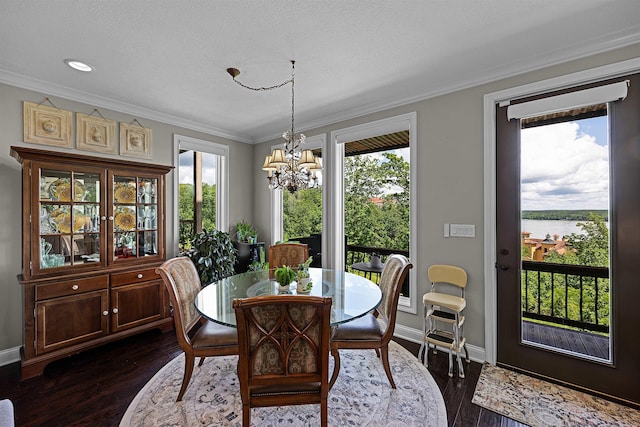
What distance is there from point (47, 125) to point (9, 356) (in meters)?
2.21

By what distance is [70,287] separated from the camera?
2.64 meters

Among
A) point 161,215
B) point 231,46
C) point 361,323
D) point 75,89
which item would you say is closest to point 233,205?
point 161,215

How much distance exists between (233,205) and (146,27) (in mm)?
2893

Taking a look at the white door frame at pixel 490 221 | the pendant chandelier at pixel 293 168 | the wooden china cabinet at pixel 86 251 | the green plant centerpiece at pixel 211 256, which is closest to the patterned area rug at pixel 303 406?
the white door frame at pixel 490 221

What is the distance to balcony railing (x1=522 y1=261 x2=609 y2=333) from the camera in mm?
2188

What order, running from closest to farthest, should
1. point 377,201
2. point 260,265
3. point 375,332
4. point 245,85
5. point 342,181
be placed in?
point 375,332 < point 245,85 < point 377,201 < point 342,181 < point 260,265

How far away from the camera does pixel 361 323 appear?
7.36ft

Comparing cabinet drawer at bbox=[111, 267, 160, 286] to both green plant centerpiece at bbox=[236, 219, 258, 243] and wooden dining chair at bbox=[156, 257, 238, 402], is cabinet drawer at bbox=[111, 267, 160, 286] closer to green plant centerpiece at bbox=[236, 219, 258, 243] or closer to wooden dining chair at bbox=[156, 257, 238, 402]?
wooden dining chair at bbox=[156, 257, 238, 402]

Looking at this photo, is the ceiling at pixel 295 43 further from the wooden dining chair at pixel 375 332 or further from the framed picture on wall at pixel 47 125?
the wooden dining chair at pixel 375 332

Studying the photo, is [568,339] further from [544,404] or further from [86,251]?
[86,251]

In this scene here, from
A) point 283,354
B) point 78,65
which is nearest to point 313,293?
point 283,354

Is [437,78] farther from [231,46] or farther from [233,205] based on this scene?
[233,205]

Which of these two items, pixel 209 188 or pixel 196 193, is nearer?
pixel 196 193

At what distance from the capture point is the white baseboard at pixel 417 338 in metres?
2.62
